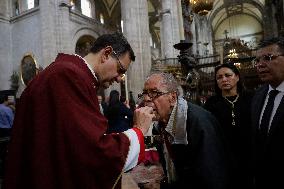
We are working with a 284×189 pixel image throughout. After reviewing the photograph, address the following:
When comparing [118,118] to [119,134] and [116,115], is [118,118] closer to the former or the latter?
[116,115]

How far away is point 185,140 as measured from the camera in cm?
210

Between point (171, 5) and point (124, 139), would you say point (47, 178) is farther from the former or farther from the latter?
point (171, 5)

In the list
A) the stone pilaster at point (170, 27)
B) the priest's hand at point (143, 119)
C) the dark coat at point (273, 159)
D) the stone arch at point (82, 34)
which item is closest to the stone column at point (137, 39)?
the stone pilaster at point (170, 27)

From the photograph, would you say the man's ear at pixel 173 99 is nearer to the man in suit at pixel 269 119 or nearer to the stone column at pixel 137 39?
the man in suit at pixel 269 119

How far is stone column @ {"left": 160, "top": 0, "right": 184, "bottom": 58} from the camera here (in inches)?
777

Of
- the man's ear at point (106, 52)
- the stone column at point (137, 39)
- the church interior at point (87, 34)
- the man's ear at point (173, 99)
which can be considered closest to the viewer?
the man's ear at point (106, 52)

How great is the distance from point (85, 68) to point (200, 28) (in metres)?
33.5

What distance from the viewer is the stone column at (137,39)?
1414 cm

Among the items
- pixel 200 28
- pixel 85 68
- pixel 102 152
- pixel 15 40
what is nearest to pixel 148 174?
pixel 102 152

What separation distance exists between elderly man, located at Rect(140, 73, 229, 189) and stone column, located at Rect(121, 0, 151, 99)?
11.4 meters

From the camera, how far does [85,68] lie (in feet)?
6.64

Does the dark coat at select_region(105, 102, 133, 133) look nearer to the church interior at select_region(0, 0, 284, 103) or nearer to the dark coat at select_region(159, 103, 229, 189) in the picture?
the church interior at select_region(0, 0, 284, 103)

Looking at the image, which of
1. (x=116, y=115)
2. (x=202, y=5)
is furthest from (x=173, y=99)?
(x=202, y=5)

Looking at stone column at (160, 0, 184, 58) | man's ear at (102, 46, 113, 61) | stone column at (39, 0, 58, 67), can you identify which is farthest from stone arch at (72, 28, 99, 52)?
man's ear at (102, 46, 113, 61)
